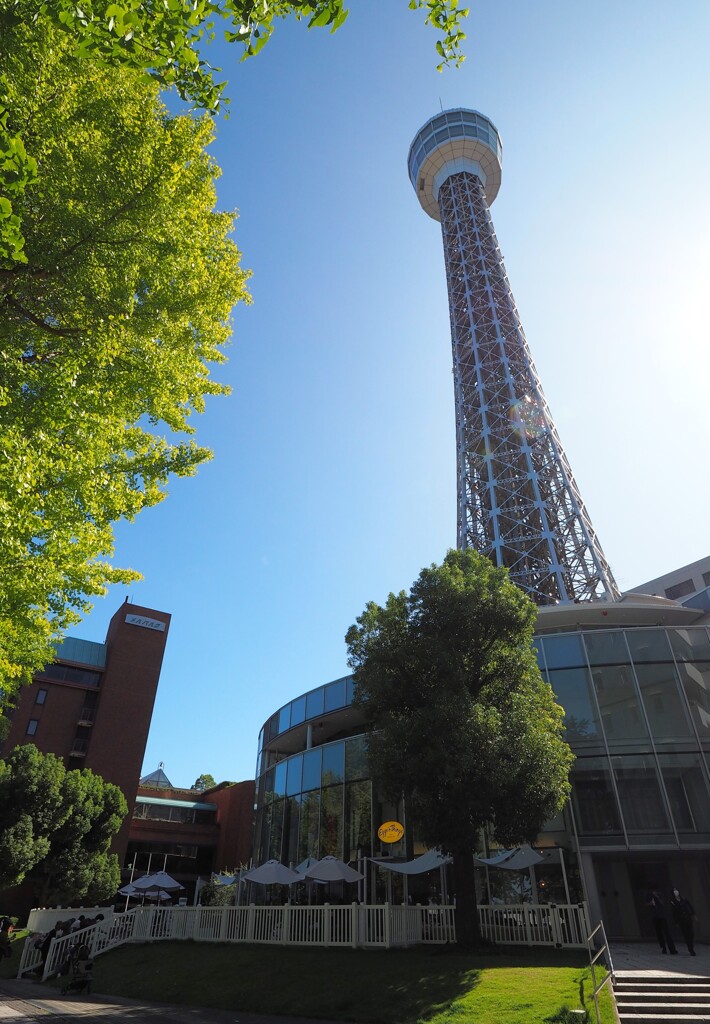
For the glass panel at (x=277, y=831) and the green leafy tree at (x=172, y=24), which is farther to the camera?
the glass panel at (x=277, y=831)

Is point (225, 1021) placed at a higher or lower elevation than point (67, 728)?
lower

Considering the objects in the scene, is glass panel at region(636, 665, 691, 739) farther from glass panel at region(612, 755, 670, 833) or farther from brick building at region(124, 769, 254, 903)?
brick building at region(124, 769, 254, 903)

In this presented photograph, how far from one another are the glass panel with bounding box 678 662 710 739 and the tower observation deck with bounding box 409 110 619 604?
20542 millimetres

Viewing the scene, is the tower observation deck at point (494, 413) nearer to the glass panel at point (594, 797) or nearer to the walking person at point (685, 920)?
the glass panel at point (594, 797)

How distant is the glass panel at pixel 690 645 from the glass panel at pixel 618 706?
191 centimetres

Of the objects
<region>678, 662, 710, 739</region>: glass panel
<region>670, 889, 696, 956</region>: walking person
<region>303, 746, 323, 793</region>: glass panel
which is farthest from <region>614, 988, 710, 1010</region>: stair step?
<region>303, 746, 323, 793</region>: glass panel

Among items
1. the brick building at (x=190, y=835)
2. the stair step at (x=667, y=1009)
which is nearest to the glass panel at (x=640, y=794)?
the stair step at (x=667, y=1009)

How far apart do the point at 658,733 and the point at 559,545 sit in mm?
28777

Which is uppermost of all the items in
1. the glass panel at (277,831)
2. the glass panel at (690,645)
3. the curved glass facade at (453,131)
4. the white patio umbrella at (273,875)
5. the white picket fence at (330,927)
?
the curved glass facade at (453,131)

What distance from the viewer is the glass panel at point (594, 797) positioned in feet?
59.1

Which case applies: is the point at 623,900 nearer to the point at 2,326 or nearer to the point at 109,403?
the point at 109,403

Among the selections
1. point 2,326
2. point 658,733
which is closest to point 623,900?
point 658,733

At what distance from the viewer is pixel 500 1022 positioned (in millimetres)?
8516

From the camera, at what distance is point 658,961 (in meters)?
12.9
